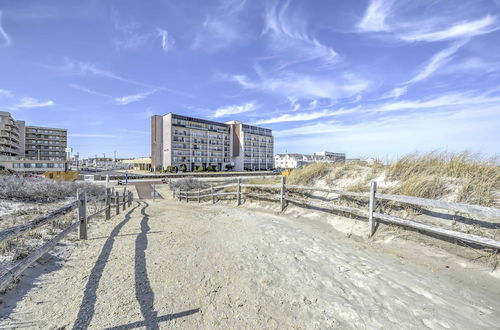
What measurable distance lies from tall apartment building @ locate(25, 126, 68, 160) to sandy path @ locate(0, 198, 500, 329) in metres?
101

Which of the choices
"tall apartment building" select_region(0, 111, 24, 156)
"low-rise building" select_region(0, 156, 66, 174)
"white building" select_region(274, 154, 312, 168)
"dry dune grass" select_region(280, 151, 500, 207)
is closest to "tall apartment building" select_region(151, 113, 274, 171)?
"white building" select_region(274, 154, 312, 168)

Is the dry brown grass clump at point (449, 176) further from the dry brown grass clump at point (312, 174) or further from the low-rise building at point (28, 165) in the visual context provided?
the low-rise building at point (28, 165)

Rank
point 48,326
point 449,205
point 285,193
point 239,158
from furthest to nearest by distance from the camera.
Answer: point 239,158
point 285,193
point 449,205
point 48,326

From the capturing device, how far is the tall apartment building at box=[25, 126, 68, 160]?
82.6m

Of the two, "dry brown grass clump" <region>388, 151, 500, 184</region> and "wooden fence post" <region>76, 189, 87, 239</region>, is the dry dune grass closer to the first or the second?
"dry brown grass clump" <region>388, 151, 500, 184</region>

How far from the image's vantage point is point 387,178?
695cm

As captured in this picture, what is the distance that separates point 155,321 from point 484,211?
4.78 metres

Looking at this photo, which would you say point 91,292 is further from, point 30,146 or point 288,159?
point 288,159

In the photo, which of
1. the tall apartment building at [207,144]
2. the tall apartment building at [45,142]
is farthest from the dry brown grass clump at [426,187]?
the tall apartment building at [45,142]

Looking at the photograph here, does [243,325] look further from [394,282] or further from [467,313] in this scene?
[467,313]

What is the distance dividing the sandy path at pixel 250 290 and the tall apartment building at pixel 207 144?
221ft

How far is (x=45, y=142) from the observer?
86000mm

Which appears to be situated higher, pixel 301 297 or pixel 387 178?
pixel 387 178

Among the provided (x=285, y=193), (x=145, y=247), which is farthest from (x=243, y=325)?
(x=285, y=193)
